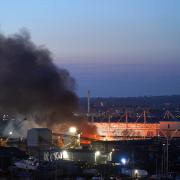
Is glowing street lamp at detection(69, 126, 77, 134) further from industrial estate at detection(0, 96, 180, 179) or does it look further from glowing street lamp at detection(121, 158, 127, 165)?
glowing street lamp at detection(121, 158, 127, 165)

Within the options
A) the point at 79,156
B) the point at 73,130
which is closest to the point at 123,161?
the point at 79,156

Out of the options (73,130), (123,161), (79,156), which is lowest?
(123,161)

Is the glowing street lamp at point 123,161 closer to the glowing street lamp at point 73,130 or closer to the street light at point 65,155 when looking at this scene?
the street light at point 65,155

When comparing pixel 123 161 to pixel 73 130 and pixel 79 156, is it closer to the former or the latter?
pixel 79 156

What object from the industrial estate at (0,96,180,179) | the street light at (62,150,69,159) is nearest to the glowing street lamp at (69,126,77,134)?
the industrial estate at (0,96,180,179)

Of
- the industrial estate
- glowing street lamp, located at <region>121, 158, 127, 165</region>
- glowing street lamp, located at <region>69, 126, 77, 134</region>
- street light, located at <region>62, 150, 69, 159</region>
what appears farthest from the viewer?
glowing street lamp, located at <region>69, 126, 77, 134</region>

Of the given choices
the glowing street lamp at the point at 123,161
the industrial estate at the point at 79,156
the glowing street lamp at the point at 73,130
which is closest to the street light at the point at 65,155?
the industrial estate at the point at 79,156

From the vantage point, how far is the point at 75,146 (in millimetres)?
20250

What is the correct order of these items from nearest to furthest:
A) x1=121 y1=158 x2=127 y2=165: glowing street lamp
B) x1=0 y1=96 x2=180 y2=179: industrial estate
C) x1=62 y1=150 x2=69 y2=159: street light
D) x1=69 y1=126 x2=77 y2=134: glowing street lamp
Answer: x1=0 y1=96 x2=180 y2=179: industrial estate < x1=62 y1=150 x2=69 y2=159: street light < x1=121 y1=158 x2=127 y2=165: glowing street lamp < x1=69 y1=126 x2=77 y2=134: glowing street lamp

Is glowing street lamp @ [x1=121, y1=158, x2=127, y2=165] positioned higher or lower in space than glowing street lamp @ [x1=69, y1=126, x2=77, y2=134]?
lower

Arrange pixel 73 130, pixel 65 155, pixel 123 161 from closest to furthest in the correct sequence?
pixel 65 155
pixel 123 161
pixel 73 130

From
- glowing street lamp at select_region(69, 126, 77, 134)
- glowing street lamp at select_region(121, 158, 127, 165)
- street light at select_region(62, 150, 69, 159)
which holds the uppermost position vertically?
glowing street lamp at select_region(69, 126, 77, 134)

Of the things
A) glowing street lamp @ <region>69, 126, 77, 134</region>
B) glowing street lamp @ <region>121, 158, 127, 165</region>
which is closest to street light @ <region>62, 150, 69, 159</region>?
glowing street lamp @ <region>121, 158, 127, 165</region>

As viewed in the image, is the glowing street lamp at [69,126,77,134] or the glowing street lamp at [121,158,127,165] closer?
the glowing street lamp at [121,158,127,165]
